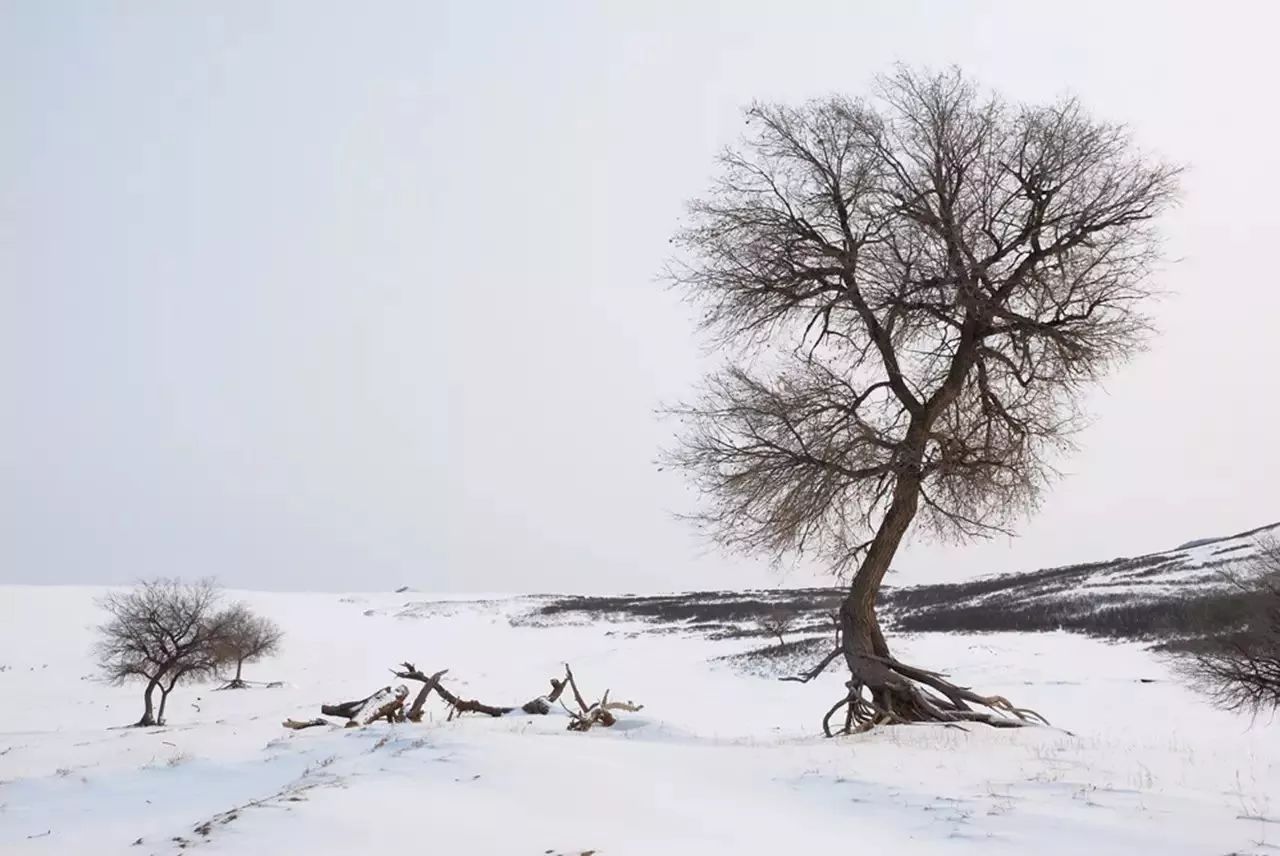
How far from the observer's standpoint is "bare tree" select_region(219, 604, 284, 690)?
115ft

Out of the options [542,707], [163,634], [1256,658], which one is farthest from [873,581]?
[163,634]

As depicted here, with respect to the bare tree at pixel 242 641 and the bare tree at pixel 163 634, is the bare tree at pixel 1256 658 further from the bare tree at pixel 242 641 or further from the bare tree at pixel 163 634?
the bare tree at pixel 242 641

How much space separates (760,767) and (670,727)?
3.74 metres

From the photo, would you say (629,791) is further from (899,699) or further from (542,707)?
(542,707)

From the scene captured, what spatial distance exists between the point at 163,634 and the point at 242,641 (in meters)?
6.30

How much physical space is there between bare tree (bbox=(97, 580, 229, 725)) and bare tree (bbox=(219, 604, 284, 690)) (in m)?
0.88

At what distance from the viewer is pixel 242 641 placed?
36938mm

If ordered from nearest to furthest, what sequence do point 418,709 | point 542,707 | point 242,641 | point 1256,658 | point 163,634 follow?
point 1256,658
point 418,709
point 542,707
point 163,634
point 242,641

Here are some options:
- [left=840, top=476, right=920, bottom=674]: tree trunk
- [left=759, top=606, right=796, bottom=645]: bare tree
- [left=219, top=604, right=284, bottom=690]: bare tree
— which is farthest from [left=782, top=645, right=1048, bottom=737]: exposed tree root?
[left=219, top=604, right=284, bottom=690]: bare tree

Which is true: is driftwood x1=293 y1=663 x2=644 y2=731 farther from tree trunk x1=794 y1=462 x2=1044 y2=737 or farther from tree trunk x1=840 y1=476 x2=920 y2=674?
tree trunk x1=840 y1=476 x2=920 y2=674

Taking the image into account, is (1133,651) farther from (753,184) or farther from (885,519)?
(753,184)

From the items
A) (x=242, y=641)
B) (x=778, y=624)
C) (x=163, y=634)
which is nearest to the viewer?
(x=778, y=624)

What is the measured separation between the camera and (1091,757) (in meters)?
8.36

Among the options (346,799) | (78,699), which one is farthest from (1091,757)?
(78,699)
